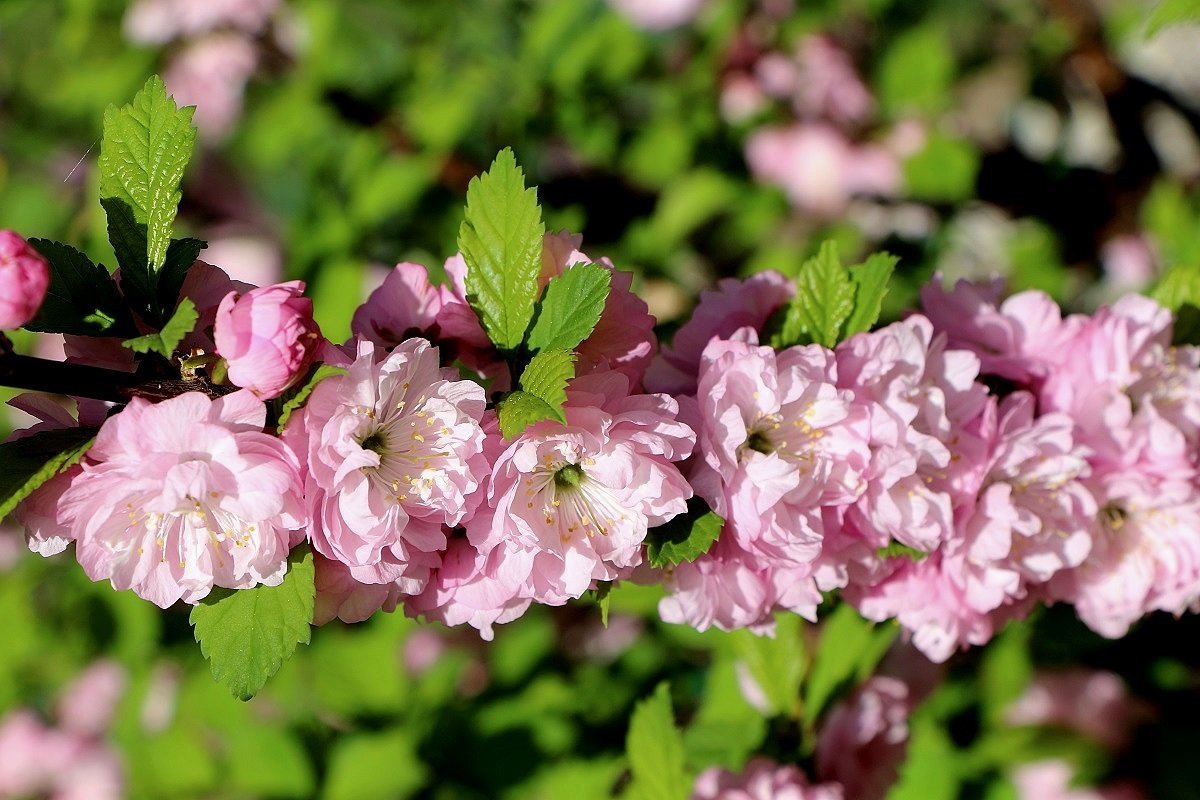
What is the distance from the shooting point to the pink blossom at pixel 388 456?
0.68m

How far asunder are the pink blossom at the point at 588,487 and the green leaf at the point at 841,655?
1.61 ft

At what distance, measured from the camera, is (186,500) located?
688mm

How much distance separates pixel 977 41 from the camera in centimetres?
290

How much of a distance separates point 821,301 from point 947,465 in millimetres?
169

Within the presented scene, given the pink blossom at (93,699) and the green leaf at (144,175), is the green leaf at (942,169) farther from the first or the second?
the pink blossom at (93,699)

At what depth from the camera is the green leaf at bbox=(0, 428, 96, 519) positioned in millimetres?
649

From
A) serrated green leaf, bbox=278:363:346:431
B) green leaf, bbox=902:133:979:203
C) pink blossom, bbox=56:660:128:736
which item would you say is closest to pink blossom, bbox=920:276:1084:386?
serrated green leaf, bbox=278:363:346:431

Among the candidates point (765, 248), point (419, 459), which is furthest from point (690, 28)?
point (419, 459)

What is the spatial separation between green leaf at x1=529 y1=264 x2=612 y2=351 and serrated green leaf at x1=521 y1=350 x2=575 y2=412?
0.02 metres

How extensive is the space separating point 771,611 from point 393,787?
74 centimetres

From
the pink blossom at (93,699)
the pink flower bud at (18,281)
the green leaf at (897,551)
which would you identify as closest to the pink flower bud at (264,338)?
the pink flower bud at (18,281)

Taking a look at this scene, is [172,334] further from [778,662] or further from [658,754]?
[778,662]

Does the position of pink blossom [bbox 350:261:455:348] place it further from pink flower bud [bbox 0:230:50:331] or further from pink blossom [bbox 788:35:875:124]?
pink blossom [bbox 788:35:875:124]

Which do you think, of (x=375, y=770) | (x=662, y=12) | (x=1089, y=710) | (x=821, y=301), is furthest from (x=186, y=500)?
(x=662, y=12)
